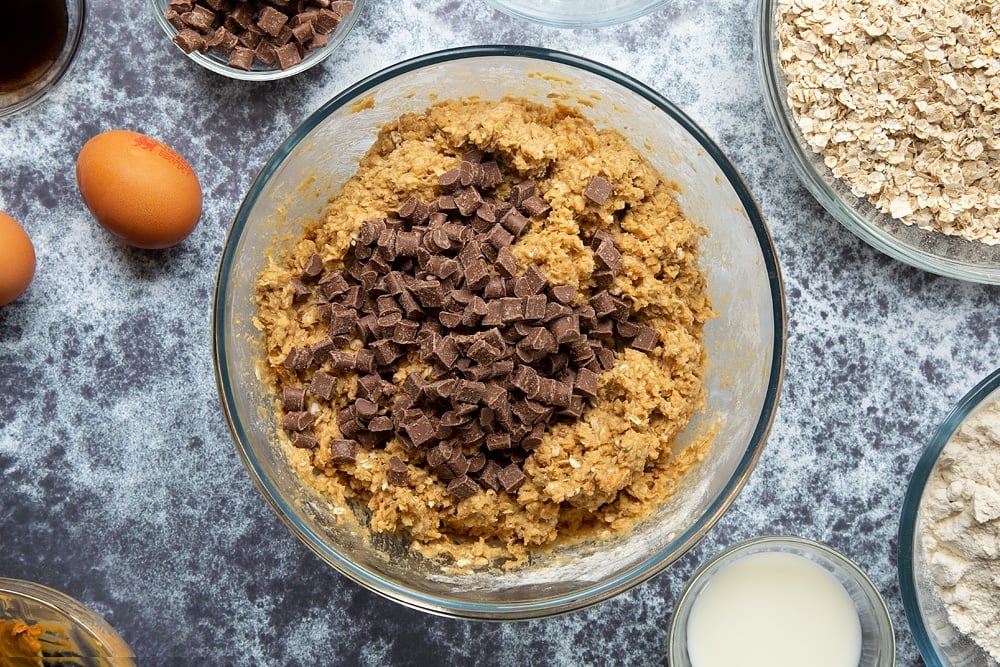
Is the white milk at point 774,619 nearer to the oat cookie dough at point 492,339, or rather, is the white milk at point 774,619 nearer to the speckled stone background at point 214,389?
the speckled stone background at point 214,389

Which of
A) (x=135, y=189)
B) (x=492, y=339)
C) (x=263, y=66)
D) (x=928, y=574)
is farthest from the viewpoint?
(x=263, y=66)

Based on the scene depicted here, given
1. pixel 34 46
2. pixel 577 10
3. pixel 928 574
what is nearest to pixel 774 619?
pixel 928 574

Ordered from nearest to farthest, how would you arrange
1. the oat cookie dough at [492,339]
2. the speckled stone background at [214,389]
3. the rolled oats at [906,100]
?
the oat cookie dough at [492,339]
the rolled oats at [906,100]
the speckled stone background at [214,389]

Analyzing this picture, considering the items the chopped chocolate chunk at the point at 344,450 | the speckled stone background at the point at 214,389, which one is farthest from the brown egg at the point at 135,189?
the chopped chocolate chunk at the point at 344,450

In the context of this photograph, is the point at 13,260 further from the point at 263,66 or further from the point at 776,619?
the point at 776,619

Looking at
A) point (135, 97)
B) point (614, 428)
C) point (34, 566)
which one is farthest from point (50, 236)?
point (614, 428)
